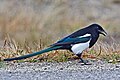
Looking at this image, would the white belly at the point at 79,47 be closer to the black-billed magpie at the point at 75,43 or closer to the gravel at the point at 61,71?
the black-billed magpie at the point at 75,43

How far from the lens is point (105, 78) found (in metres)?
7.77

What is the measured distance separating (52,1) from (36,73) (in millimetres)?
8862

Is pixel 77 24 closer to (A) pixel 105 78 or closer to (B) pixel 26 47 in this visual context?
(B) pixel 26 47

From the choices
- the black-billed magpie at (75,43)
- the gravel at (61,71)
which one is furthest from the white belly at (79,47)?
the gravel at (61,71)

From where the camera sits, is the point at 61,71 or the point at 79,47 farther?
the point at 79,47

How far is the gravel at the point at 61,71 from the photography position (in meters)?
7.87

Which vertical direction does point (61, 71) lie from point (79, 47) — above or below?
below

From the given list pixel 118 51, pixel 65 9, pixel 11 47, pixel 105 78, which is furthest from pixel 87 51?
pixel 65 9

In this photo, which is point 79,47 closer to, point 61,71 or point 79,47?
point 79,47

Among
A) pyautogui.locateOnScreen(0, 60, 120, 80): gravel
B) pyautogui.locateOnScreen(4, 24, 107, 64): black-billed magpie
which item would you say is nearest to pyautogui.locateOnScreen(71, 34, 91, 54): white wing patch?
pyautogui.locateOnScreen(4, 24, 107, 64): black-billed magpie

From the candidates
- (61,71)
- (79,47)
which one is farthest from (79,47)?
(61,71)

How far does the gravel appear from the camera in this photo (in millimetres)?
7871

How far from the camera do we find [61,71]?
8.24m

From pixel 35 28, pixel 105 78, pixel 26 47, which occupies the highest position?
pixel 35 28
